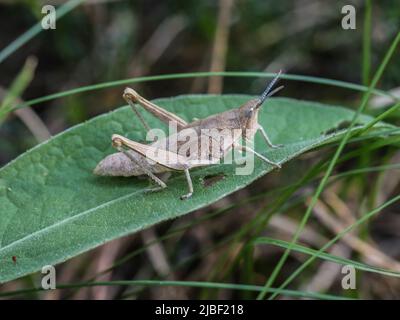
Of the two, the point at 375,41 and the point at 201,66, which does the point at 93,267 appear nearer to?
the point at 201,66

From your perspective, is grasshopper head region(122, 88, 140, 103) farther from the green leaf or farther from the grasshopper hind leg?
the grasshopper hind leg

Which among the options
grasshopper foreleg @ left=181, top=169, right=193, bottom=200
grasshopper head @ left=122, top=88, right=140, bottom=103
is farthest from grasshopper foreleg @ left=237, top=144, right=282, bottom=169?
grasshopper head @ left=122, top=88, right=140, bottom=103

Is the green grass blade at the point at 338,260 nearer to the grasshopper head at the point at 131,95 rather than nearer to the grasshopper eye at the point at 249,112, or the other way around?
the grasshopper eye at the point at 249,112

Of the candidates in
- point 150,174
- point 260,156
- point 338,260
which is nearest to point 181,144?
point 150,174

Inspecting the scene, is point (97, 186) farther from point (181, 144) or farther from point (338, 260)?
point (338, 260)

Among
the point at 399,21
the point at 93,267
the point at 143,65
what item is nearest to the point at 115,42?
the point at 143,65

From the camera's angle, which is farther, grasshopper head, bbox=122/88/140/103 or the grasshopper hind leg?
grasshopper head, bbox=122/88/140/103
